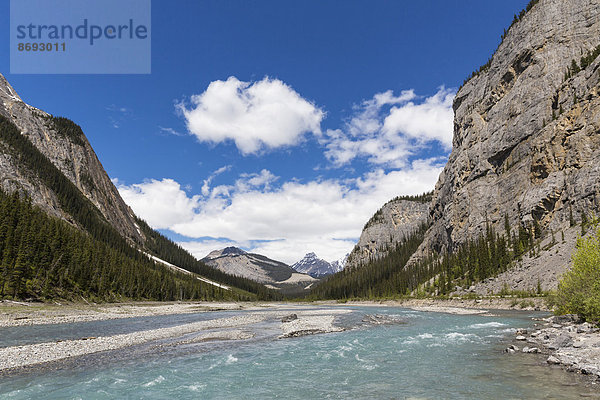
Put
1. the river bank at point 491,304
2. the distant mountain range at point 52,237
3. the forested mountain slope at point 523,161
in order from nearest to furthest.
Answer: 1. the river bank at point 491,304
2. the distant mountain range at point 52,237
3. the forested mountain slope at point 523,161

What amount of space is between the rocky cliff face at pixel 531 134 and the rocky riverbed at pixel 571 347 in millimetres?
73404

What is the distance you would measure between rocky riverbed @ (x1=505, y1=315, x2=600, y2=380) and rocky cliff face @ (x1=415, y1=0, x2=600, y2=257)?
241ft

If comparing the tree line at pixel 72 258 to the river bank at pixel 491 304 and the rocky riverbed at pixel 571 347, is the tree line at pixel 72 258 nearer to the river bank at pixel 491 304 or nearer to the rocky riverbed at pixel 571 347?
the rocky riverbed at pixel 571 347

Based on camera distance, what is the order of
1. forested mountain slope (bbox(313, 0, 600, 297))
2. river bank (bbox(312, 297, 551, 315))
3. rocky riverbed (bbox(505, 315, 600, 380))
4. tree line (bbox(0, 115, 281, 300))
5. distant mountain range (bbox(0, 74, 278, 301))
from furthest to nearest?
forested mountain slope (bbox(313, 0, 600, 297)), distant mountain range (bbox(0, 74, 278, 301)), tree line (bbox(0, 115, 281, 300)), river bank (bbox(312, 297, 551, 315)), rocky riverbed (bbox(505, 315, 600, 380))

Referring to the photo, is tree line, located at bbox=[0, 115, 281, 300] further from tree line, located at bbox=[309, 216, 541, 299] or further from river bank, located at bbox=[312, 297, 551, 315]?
tree line, located at bbox=[309, 216, 541, 299]

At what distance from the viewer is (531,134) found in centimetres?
11700

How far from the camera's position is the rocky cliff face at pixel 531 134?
303 ft

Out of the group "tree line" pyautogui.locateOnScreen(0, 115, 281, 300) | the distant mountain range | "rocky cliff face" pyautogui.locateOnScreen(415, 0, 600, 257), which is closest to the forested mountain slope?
"rocky cliff face" pyautogui.locateOnScreen(415, 0, 600, 257)

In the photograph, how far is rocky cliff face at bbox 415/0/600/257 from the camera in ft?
303

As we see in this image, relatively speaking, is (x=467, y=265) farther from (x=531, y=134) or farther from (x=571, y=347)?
(x=571, y=347)

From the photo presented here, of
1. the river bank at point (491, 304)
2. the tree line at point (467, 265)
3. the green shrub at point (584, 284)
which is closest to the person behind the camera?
the green shrub at point (584, 284)

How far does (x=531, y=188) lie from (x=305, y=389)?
399ft

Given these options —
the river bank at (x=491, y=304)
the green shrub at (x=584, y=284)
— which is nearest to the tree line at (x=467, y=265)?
the river bank at (x=491, y=304)

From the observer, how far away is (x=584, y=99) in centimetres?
9569
